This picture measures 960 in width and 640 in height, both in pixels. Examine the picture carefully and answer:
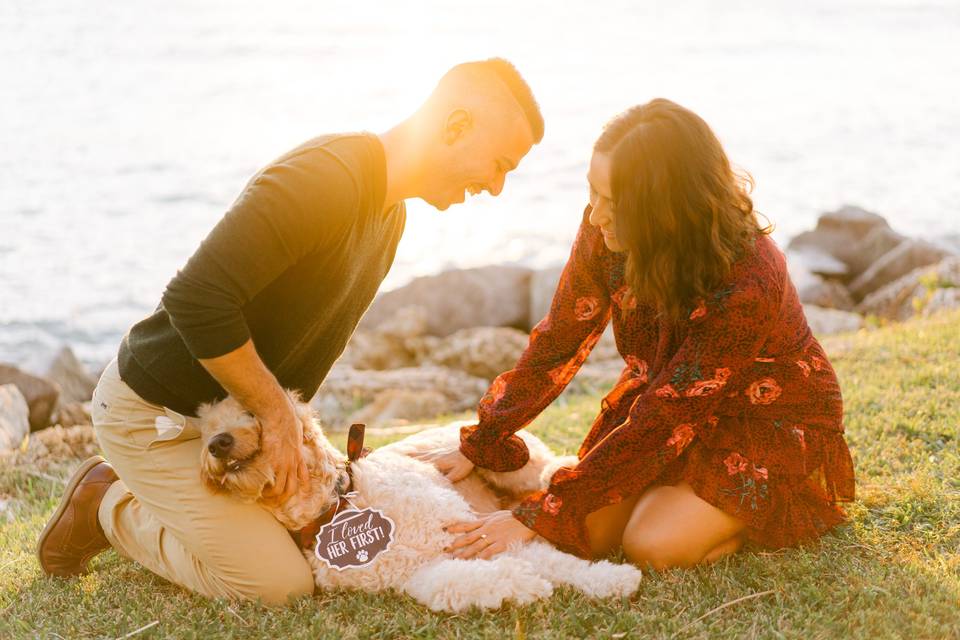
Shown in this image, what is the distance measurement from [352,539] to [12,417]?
4.29m

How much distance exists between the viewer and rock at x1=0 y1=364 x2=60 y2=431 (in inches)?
291

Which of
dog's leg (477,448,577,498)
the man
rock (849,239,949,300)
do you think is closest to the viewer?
the man

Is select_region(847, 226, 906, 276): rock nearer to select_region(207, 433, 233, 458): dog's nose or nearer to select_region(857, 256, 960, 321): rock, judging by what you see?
select_region(857, 256, 960, 321): rock

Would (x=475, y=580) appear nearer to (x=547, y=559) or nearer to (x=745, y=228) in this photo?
(x=547, y=559)

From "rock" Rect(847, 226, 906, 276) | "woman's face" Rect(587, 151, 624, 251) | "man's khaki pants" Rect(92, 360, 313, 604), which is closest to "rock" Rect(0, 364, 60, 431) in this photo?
"man's khaki pants" Rect(92, 360, 313, 604)

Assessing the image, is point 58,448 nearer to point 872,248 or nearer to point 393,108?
point 872,248

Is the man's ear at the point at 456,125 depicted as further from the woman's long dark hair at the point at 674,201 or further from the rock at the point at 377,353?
the rock at the point at 377,353

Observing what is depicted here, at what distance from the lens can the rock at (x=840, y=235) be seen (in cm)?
1181

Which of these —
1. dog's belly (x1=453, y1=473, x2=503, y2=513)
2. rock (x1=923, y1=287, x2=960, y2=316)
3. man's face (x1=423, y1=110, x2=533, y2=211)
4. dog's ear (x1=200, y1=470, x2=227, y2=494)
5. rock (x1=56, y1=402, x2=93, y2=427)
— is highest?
man's face (x1=423, y1=110, x2=533, y2=211)

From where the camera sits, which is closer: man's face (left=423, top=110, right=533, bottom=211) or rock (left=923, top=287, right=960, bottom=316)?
man's face (left=423, top=110, right=533, bottom=211)

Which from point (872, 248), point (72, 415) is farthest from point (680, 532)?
point (872, 248)

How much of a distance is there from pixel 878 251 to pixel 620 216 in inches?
367

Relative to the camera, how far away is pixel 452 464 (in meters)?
4.08

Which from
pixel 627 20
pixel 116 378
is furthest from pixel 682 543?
pixel 627 20
